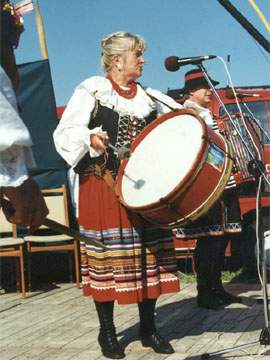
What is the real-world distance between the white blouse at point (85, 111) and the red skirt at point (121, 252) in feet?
0.70

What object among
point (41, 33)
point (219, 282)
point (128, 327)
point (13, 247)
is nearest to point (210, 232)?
point (219, 282)

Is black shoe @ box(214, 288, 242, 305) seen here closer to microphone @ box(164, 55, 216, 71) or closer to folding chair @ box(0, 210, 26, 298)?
folding chair @ box(0, 210, 26, 298)

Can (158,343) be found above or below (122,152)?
below

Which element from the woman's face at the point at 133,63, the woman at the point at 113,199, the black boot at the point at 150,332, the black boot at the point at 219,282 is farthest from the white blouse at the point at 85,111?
the black boot at the point at 219,282

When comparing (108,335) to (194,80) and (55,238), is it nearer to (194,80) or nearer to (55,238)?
(194,80)

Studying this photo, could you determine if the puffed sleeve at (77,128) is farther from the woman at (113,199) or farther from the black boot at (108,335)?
the black boot at (108,335)

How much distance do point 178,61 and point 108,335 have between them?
153cm

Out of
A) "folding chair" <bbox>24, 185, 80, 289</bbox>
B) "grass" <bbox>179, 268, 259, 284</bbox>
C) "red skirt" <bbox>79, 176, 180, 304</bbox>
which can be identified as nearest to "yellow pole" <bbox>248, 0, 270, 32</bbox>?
"red skirt" <bbox>79, 176, 180, 304</bbox>

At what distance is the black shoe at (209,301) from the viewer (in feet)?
14.9

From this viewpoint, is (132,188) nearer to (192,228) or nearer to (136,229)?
(136,229)

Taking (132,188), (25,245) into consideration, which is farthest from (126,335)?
(25,245)

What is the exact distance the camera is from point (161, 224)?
314 cm

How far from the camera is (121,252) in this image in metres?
3.30

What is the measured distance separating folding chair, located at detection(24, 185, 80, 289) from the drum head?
107 inches
